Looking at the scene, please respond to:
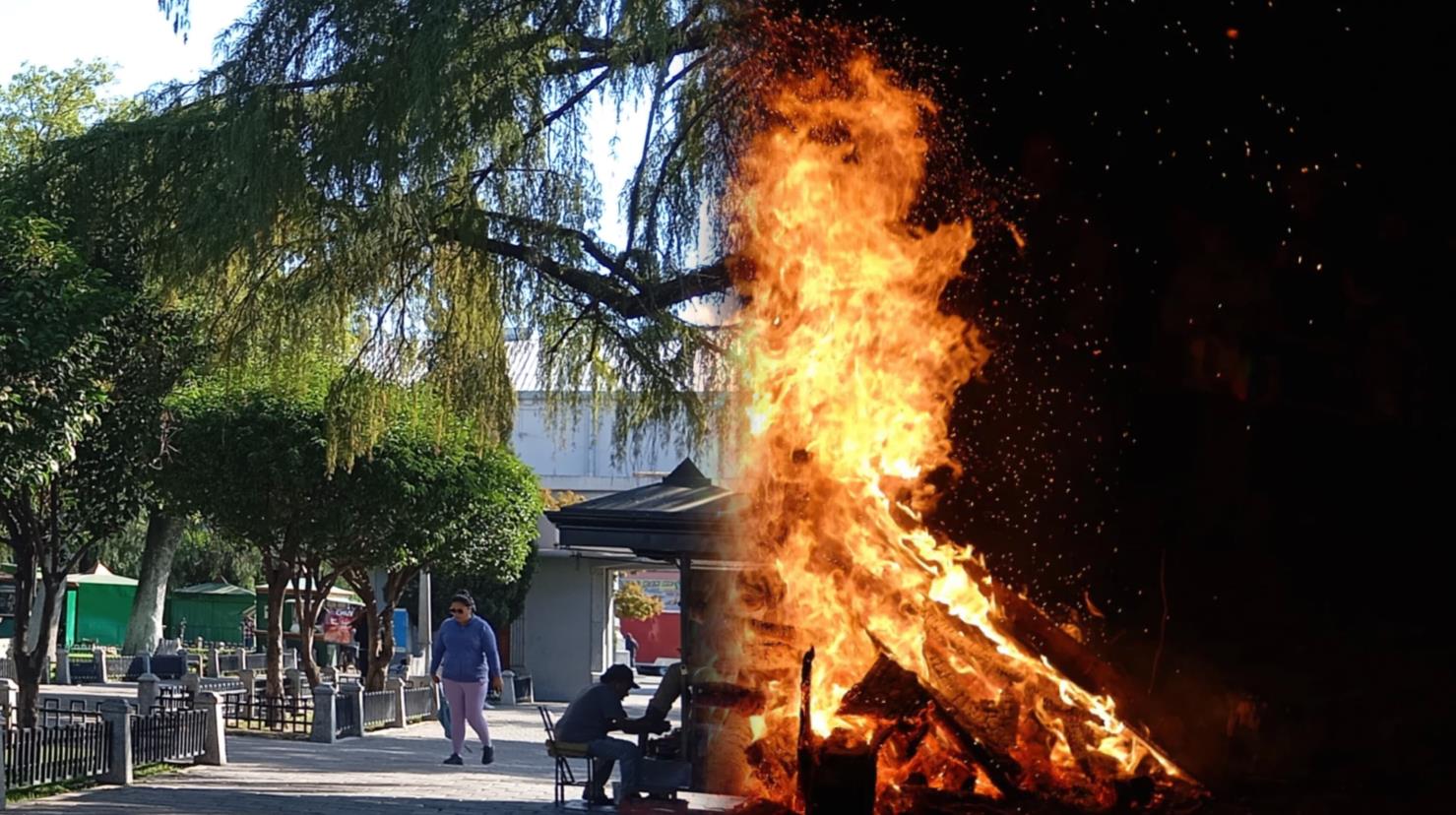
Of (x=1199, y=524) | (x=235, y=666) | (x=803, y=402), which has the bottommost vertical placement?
(x=235, y=666)

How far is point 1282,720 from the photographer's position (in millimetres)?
9672

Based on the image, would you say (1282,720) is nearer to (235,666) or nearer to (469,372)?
(469,372)

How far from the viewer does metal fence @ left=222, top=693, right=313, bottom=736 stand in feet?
62.8

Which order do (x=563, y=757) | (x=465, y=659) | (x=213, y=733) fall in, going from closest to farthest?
(x=563, y=757) → (x=465, y=659) → (x=213, y=733)

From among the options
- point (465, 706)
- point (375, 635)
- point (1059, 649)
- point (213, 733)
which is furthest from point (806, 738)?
point (375, 635)

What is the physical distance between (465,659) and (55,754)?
3372 millimetres

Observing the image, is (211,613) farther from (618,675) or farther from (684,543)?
(684,543)

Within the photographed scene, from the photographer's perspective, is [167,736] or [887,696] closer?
[887,696]

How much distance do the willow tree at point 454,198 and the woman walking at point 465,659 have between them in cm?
304

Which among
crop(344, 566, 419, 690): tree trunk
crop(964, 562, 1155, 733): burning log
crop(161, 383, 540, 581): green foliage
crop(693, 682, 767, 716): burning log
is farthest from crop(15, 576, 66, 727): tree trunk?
crop(964, 562, 1155, 733): burning log

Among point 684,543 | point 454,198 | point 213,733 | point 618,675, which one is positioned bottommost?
point 213,733

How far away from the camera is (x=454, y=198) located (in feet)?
33.2

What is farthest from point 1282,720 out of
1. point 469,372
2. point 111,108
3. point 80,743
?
point 111,108

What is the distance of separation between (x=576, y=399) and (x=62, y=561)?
7.25m
